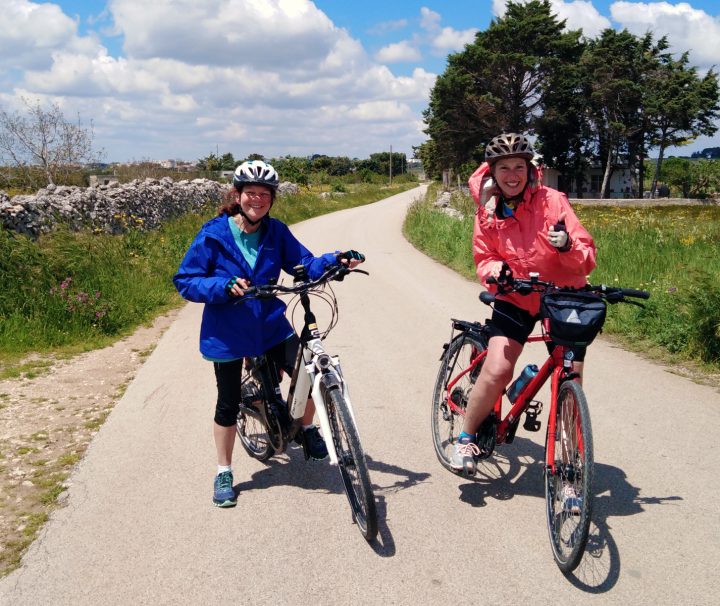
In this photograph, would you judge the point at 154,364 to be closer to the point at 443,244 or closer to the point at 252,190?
the point at 252,190

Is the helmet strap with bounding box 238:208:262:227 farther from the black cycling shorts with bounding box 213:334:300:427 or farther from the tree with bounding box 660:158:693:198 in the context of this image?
the tree with bounding box 660:158:693:198

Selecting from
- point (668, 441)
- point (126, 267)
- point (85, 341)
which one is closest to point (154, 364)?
point (85, 341)

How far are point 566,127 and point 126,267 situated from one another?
5067 centimetres

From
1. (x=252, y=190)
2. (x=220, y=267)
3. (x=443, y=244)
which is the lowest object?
(x=443, y=244)

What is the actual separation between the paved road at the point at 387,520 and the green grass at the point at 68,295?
2.53 meters

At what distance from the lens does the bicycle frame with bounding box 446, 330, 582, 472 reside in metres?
3.28

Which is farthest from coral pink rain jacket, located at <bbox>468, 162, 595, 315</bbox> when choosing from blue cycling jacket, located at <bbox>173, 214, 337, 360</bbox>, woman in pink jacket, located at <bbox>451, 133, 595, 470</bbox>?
blue cycling jacket, located at <bbox>173, 214, 337, 360</bbox>

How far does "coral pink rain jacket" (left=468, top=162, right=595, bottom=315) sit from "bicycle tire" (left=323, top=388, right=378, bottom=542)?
3.46 ft

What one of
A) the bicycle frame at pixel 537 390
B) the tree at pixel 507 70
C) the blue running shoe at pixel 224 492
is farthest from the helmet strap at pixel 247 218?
the tree at pixel 507 70

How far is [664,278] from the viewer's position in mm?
8547

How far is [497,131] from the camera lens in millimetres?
52844

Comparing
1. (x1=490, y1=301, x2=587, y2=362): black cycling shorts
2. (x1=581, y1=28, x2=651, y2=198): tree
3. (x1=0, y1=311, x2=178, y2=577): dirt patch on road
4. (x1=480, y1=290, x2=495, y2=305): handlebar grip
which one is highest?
(x1=581, y1=28, x2=651, y2=198): tree

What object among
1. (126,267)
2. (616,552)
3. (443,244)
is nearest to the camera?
(616,552)

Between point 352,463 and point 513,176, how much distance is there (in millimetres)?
1779
